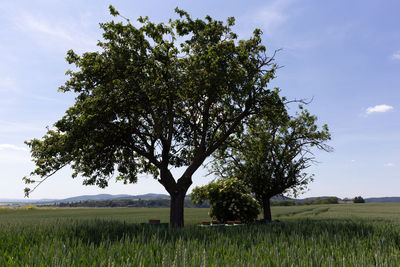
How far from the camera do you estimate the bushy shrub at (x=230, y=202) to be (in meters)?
22.9

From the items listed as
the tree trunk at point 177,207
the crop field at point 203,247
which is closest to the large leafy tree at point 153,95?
the tree trunk at point 177,207

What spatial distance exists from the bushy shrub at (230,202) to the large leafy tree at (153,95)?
3977 mm

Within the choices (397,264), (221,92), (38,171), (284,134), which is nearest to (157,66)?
(221,92)

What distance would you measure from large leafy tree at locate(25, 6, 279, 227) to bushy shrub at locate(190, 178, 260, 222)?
13.0ft

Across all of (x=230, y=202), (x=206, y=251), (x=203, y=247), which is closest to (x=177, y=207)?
(x=230, y=202)

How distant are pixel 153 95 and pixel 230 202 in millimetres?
11100

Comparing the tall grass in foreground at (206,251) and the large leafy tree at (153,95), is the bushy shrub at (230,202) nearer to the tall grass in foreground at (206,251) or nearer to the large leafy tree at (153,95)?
the large leafy tree at (153,95)

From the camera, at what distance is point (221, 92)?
66.8 feet

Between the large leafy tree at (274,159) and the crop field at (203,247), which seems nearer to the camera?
the crop field at (203,247)

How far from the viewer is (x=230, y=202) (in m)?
23.2

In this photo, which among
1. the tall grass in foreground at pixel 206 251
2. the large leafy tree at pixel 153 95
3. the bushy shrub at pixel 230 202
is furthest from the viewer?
the bushy shrub at pixel 230 202

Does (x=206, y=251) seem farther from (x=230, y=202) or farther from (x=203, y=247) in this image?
(x=230, y=202)

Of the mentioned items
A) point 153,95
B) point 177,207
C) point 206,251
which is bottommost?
point 177,207

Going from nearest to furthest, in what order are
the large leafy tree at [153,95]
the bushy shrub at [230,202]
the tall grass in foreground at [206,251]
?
the tall grass in foreground at [206,251], the large leafy tree at [153,95], the bushy shrub at [230,202]
